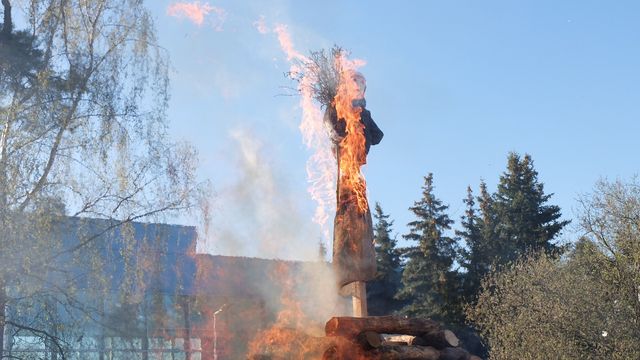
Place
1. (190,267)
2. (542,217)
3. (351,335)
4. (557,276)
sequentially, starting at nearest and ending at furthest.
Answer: (351,335) < (190,267) < (557,276) < (542,217)

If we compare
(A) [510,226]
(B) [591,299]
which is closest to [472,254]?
(A) [510,226]

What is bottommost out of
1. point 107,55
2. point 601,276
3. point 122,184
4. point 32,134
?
point 601,276

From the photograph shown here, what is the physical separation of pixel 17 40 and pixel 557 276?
1934 cm

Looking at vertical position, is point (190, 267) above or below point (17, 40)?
below

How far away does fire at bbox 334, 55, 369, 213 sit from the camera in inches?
615

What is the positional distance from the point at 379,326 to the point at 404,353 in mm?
791

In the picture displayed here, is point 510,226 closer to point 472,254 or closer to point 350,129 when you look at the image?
point 472,254

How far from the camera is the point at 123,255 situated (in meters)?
16.2

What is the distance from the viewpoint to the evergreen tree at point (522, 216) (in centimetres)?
4131

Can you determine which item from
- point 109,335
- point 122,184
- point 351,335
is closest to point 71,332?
point 109,335

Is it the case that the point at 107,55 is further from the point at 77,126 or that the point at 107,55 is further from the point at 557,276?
the point at 557,276

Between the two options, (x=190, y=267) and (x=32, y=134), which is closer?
(x=32, y=134)

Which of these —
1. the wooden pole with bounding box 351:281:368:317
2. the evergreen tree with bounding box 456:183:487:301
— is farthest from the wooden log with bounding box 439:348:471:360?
the evergreen tree with bounding box 456:183:487:301

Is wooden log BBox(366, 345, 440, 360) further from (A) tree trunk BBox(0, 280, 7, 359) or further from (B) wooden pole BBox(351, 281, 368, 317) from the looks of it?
(A) tree trunk BBox(0, 280, 7, 359)
